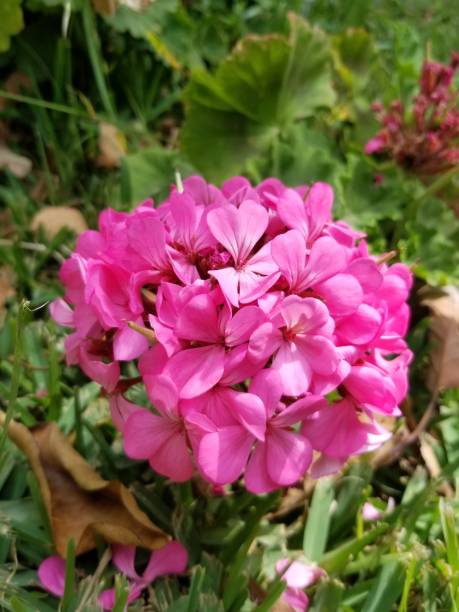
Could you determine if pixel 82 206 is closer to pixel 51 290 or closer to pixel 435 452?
pixel 51 290

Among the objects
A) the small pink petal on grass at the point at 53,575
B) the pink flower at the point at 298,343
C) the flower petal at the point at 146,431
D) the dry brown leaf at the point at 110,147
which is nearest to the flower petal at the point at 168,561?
the small pink petal on grass at the point at 53,575

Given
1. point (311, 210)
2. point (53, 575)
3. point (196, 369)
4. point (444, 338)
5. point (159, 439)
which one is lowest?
point (53, 575)

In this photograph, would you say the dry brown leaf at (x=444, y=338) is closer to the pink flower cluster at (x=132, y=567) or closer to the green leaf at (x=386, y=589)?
the green leaf at (x=386, y=589)

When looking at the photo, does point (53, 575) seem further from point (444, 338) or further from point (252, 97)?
point (252, 97)

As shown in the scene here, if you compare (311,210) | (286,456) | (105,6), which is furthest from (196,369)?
(105,6)

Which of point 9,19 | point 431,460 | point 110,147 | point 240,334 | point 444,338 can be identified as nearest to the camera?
point 240,334

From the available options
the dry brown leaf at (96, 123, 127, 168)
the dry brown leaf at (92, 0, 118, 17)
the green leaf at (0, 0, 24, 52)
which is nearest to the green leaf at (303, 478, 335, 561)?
the dry brown leaf at (96, 123, 127, 168)

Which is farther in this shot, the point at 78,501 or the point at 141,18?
the point at 141,18

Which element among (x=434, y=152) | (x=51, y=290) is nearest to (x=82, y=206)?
(x=51, y=290)

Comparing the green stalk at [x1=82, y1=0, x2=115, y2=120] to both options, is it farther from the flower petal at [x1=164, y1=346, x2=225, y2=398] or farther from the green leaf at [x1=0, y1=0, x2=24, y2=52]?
the flower petal at [x1=164, y1=346, x2=225, y2=398]
